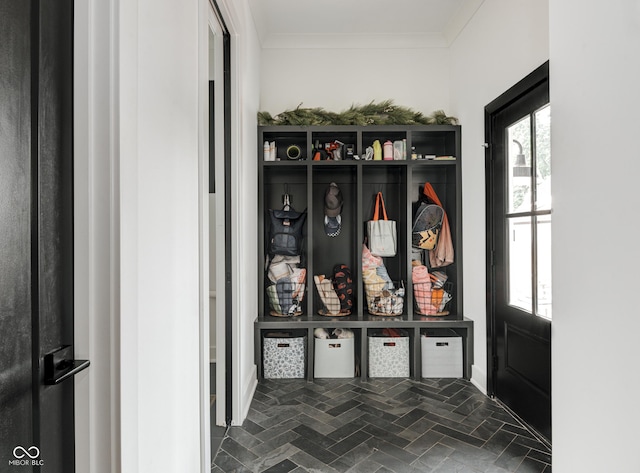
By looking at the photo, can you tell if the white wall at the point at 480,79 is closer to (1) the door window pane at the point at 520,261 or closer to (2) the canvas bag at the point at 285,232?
(1) the door window pane at the point at 520,261

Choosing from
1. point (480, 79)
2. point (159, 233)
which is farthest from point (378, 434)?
point (480, 79)

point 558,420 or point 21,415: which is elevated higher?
point 21,415

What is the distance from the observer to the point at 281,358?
9.96ft

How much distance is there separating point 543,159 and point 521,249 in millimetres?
585

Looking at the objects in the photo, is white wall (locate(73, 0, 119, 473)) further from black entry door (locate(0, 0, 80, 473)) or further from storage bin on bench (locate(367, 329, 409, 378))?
storage bin on bench (locate(367, 329, 409, 378))

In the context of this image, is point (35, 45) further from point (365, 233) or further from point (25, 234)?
point (365, 233)

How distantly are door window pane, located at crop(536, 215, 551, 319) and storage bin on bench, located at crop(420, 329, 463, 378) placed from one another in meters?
0.98

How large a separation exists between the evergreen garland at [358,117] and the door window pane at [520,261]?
4.16 ft

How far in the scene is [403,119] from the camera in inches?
128

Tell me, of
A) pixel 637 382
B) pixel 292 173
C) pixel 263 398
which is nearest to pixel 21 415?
pixel 637 382

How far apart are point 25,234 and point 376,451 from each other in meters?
2.01

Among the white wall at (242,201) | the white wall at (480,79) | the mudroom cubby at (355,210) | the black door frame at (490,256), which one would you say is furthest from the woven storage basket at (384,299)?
the white wall at (242,201)

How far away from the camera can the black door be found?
7.02 ft

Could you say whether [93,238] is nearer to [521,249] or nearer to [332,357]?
[521,249]
